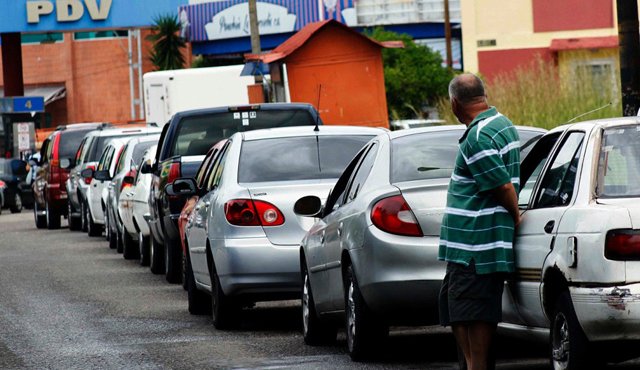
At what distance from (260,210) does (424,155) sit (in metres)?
2.18

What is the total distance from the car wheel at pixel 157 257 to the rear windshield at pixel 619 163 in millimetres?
11833

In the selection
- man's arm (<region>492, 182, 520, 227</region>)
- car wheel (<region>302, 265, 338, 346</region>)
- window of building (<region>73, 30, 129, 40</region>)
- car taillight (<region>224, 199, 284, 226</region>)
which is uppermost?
window of building (<region>73, 30, 129, 40</region>)

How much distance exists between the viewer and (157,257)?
771 inches

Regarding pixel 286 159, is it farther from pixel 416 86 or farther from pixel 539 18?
pixel 416 86

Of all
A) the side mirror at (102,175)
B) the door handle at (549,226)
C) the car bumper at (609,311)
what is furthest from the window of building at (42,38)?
the car bumper at (609,311)

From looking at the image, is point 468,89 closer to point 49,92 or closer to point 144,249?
point 144,249

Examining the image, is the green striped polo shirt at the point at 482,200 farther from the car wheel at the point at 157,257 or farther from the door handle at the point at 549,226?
the car wheel at the point at 157,257

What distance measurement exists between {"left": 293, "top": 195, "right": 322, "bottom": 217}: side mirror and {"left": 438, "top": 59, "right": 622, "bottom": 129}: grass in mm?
15679

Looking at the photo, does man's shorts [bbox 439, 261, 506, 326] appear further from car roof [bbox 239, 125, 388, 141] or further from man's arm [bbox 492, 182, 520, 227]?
car roof [bbox 239, 125, 388, 141]

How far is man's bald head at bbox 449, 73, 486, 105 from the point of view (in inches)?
313

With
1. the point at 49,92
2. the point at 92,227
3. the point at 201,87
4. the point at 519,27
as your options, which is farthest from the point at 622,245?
the point at 49,92

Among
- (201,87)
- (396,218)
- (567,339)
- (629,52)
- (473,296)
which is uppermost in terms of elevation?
(201,87)

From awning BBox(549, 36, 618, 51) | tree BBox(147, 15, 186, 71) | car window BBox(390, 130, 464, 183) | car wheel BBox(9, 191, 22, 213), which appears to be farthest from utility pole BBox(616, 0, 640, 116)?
tree BBox(147, 15, 186, 71)

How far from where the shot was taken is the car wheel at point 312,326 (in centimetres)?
1156
